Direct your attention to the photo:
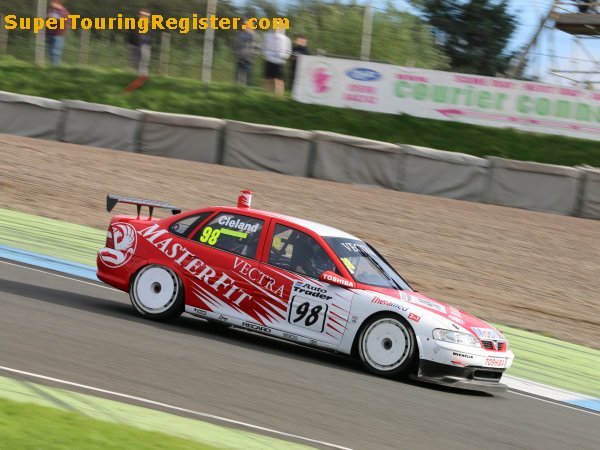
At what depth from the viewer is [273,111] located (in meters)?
27.9

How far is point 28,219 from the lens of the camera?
16.1 meters

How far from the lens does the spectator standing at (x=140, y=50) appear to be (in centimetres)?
2933

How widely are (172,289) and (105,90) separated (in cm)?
2103

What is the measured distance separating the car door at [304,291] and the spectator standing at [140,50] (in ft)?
65.5

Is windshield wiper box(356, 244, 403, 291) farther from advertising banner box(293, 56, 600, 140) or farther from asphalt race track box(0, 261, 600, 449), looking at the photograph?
advertising banner box(293, 56, 600, 140)

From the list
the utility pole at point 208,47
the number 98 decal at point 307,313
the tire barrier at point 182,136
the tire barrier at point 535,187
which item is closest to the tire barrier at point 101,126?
the tire barrier at point 182,136

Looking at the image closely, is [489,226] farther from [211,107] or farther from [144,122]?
[211,107]

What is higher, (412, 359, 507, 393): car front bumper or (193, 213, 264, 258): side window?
(193, 213, 264, 258): side window

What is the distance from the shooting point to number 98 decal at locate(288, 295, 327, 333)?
9.33 meters

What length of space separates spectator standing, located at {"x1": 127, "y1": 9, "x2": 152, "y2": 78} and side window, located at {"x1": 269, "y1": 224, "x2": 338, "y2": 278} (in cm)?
1990

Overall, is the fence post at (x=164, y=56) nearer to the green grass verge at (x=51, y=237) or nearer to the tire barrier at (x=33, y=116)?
the tire barrier at (x=33, y=116)

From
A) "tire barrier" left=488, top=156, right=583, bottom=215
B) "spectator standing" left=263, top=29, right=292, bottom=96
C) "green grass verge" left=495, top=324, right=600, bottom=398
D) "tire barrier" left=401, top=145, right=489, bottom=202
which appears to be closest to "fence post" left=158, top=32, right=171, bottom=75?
"spectator standing" left=263, top=29, right=292, bottom=96

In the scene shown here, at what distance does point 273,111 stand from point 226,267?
18.5m

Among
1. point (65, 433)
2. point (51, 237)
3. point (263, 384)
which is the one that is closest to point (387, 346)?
point (263, 384)
